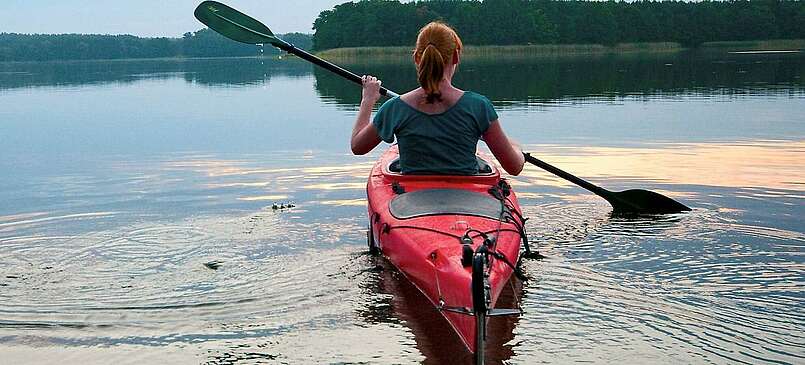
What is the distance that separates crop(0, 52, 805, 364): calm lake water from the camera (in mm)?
5246

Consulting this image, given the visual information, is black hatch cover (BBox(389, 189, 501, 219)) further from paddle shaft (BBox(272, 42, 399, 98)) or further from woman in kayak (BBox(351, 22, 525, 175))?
paddle shaft (BBox(272, 42, 399, 98))

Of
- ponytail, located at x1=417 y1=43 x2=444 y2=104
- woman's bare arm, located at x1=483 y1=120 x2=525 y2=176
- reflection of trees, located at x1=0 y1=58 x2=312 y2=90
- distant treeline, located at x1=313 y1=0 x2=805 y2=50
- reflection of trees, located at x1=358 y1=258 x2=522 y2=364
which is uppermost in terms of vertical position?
distant treeline, located at x1=313 y1=0 x2=805 y2=50

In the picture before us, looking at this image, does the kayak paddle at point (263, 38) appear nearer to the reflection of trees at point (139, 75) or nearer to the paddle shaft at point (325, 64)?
the paddle shaft at point (325, 64)

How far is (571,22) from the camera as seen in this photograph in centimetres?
11744

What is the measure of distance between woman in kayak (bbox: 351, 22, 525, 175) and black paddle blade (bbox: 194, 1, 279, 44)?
147 inches

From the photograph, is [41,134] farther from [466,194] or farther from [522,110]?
[466,194]

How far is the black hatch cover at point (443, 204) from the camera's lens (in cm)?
603

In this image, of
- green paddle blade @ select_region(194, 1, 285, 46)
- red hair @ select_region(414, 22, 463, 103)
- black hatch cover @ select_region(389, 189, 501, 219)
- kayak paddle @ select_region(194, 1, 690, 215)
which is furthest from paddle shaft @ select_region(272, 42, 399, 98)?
red hair @ select_region(414, 22, 463, 103)

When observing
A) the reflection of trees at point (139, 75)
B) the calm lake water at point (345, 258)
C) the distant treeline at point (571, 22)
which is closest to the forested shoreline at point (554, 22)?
the distant treeline at point (571, 22)

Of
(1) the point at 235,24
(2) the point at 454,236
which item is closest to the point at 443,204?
(2) the point at 454,236

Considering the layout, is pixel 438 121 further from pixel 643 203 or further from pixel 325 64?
pixel 643 203

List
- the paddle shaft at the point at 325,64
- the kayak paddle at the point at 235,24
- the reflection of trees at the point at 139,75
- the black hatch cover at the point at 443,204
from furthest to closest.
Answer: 1. the reflection of trees at the point at 139,75
2. the kayak paddle at the point at 235,24
3. the paddle shaft at the point at 325,64
4. the black hatch cover at the point at 443,204

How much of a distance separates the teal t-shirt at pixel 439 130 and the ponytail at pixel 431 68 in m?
0.26

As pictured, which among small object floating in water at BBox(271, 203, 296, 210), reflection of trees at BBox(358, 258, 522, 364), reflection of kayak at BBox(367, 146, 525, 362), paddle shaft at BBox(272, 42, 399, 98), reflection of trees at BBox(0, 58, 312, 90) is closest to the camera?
reflection of kayak at BBox(367, 146, 525, 362)
